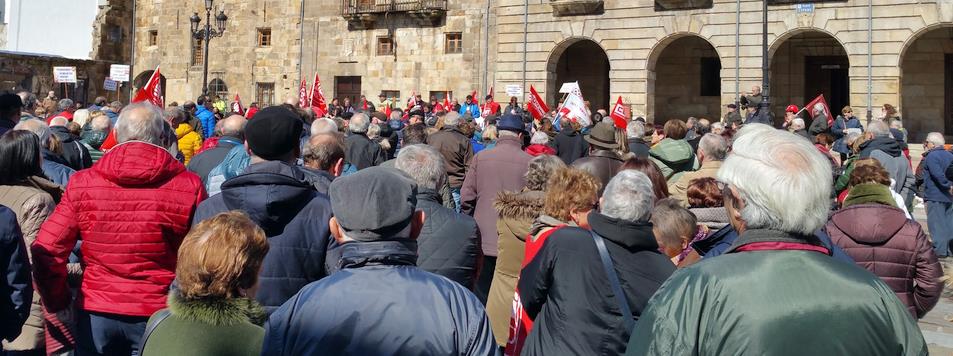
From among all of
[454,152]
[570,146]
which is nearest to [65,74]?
[570,146]

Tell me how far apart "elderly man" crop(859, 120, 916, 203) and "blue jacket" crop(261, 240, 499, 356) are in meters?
9.42

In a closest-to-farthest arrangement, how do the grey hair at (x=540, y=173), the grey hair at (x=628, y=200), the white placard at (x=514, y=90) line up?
the grey hair at (x=628, y=200), the grey hair at (x=540, y=173), the white placard at (x=514, y=90)

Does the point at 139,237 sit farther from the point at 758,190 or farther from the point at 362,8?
the point at 362,8

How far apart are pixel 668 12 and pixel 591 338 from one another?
2341 cm

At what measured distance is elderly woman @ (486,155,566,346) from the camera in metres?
5.36

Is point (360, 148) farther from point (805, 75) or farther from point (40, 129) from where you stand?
point (805, 75)

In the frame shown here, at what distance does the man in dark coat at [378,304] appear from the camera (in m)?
2.57

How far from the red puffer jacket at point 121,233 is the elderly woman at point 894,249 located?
3873 millimetres

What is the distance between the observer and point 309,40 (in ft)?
111

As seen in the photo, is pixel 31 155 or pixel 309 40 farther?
pixel 309 40

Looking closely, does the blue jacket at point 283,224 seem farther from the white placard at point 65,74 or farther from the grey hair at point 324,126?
the white placard at point 65,74

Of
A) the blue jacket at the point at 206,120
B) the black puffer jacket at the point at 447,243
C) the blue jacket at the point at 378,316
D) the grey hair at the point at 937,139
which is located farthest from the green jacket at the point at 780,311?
the blue jacket at the point at 206,120

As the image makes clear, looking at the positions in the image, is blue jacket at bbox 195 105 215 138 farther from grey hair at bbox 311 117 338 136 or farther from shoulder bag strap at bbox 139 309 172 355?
shoulder bag strap at bbox 139 309 172 355

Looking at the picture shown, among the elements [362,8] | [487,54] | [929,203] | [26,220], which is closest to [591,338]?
[26,220]
